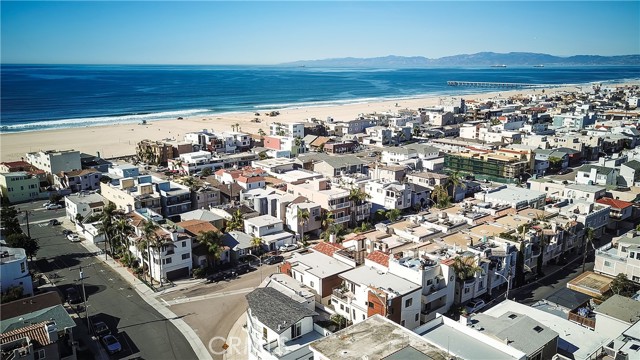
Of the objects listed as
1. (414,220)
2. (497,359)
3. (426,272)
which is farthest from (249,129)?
(497,359)

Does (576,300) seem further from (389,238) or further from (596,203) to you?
(596,203)

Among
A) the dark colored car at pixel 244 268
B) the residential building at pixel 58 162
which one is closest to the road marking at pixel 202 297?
the dark colored car at pixel 244 268

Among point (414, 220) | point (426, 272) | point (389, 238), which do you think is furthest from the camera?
point (414, 220)

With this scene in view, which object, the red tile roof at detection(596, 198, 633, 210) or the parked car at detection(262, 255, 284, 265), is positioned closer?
the parked car at detection(262, 255, 284, 265)

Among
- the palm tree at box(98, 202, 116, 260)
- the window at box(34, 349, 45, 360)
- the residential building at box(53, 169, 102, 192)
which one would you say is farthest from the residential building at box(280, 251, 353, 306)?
the residential building at box(53, 169, 102, 192)

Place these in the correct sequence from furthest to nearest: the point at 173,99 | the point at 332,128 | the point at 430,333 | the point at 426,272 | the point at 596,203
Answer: the point at 173,99, the point at 332,128, the point at 596,203, the point at 426,272, the point at 430,333

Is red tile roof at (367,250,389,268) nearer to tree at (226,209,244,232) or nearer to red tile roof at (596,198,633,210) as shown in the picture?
tree at (226,209,244,232)
